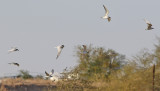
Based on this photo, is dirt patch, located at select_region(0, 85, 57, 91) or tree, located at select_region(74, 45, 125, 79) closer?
dirt patch, located at select_region(0, 85, 57, 91)

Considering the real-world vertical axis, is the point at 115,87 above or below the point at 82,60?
below

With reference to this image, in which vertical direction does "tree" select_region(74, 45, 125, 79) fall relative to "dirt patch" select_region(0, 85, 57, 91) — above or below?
above

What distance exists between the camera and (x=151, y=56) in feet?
60.5

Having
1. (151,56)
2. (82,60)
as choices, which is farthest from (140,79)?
(82,60)

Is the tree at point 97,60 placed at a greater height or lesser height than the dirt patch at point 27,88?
greater

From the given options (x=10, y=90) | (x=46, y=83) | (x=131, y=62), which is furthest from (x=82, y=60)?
(x=131, y=62)

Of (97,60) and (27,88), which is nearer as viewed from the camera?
(27,88)

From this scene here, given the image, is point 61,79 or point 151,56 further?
point 61,79

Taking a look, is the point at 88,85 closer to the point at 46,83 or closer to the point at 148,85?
the point at 148,85

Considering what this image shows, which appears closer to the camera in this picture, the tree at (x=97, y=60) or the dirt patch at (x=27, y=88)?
the dirt patch at (x=27, y=88)

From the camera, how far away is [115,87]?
698 inches

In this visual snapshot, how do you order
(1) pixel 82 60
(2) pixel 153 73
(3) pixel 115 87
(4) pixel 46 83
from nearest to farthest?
1. (2) pixel 153 73
2. (3) pixel 115 87
3. (4) pixel 46 83
4. (1) pixel 82 60

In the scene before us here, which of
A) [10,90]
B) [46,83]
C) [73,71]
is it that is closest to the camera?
[73,71]

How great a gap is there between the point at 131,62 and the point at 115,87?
3.93 feet
